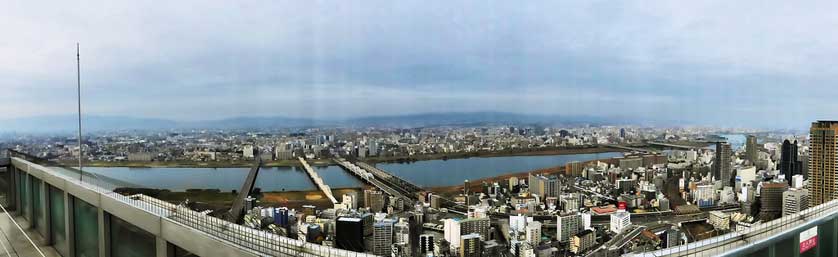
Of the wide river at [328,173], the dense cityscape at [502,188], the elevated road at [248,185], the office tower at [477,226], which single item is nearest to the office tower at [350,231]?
the dense cityscape at [502,188]

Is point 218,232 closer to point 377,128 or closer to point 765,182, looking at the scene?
point 377,128

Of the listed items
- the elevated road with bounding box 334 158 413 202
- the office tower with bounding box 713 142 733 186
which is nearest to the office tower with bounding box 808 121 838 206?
the office tower with bounding box 713 142 733 186

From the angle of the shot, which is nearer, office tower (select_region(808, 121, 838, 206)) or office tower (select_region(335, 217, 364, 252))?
office tower (select_region(335, 217, 364, 252))

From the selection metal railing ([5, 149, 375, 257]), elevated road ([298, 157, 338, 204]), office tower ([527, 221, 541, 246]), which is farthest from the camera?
elevated road ([298, 157, 338, 204])

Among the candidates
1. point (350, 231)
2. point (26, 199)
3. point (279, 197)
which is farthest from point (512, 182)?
point (26, 199)

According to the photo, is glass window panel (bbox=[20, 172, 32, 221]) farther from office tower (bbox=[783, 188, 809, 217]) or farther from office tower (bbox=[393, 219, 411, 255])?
office tower (bbox=[783, 188, 809, 217])

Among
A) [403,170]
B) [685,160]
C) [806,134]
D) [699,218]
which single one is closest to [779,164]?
[806,134]
